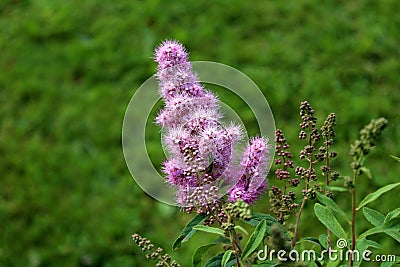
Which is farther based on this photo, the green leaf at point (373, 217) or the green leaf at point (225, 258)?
the green leaf at point (373, 217)

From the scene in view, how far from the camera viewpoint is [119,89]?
9.20 ft

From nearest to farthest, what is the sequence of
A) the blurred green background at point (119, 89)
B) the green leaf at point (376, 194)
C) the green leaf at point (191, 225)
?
the green leaf at point (376, 194) < the green leaf at point (191, 225) < the blurred green background at point (119, 89)

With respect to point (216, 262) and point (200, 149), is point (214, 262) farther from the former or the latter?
point (200, 149)

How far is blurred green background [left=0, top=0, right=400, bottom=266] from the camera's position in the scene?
2232mm

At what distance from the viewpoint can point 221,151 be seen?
721 millimetres

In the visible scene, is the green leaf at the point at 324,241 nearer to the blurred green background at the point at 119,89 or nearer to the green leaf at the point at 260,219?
the green leaf at the point at 260,219

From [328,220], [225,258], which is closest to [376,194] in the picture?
[328,220]

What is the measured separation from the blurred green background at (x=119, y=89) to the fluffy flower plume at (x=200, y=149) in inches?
55.7

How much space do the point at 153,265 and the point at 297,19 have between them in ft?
5.20

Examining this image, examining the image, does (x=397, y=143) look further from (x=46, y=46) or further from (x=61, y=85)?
(x=46, y=46)

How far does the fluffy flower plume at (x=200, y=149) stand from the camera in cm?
70

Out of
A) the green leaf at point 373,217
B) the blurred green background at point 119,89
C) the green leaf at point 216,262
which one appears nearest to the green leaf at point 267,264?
the green leaf at point 216,262

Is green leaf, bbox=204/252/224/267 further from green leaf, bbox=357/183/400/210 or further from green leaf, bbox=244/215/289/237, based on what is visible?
green leaf, bbox=357/183/400/210

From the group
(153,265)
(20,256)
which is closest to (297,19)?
(153,265)
